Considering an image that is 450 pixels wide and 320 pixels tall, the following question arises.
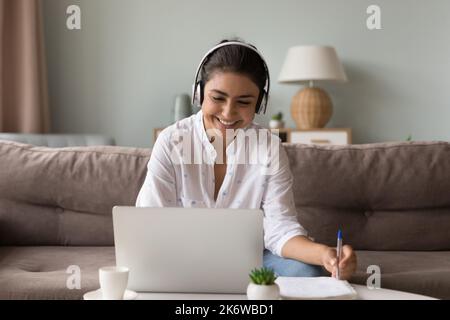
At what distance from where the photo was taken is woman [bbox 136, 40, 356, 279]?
161 centimetres

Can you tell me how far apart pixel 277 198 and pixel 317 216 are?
21.3 inches

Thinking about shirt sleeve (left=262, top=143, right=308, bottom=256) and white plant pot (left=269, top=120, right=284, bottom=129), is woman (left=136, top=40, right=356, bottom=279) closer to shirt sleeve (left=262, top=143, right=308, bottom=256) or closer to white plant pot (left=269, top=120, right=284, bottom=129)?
shirt sleeve (left=262, top=143, right=308, bottom=256)

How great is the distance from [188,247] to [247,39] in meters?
3.67

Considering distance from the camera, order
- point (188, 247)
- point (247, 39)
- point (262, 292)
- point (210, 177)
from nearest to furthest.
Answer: point (262, 292), point (188, 247), point (210, 177), point (247, 39)

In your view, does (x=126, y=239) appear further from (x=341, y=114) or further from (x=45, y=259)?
(x=341, y=114)

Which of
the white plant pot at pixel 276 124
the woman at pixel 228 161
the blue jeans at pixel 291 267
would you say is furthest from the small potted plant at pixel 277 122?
the blue jeans at pixel 291 267

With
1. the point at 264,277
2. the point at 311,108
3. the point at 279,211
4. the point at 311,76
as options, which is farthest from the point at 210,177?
the point at 311,108

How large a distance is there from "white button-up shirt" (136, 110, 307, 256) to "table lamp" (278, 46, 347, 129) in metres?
2.65

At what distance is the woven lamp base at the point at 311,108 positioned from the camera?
4449 millimetres

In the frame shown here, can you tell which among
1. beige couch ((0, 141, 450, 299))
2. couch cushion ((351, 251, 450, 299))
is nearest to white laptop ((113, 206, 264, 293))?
couch cushion ((351, 251, 450, 299))

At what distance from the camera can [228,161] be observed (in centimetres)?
176

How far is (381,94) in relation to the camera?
4.78 meters

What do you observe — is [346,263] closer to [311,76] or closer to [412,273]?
[412,273]

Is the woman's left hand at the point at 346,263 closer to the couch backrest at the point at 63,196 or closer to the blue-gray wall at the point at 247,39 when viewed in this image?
the couch backrest at the point at 63,196
